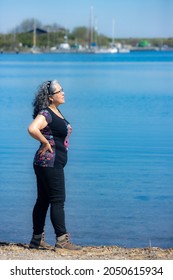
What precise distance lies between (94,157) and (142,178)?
258 centimetres

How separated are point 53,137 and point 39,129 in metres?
0.16

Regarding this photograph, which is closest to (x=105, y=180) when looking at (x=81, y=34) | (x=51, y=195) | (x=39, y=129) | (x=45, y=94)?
(x=51, y=195)

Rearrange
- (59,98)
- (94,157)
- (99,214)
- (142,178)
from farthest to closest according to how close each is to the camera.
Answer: (94,157) → (142,178) → (99,214) → (59,98)

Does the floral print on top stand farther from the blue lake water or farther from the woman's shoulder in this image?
the blue lake water

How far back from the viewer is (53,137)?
772 centimetres

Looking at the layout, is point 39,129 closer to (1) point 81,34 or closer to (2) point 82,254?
(2) point 82,254

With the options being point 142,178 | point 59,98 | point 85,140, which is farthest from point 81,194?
point 85,140

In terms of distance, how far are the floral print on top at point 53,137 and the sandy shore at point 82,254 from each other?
2.53 feet

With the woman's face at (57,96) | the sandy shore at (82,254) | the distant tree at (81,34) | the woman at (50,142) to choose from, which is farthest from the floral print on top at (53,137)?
the distant tree at (81,34)

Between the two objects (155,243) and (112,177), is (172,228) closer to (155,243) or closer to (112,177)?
(155,243)

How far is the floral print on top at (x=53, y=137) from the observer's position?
303 inches

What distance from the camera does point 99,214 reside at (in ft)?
38.4

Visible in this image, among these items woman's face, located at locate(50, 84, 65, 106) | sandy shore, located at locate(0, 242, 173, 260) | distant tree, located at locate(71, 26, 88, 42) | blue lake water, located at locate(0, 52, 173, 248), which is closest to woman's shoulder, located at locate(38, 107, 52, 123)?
woman's face, located at locate(50, 84, 65, 106)

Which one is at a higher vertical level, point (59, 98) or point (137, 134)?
point (59, 98)
